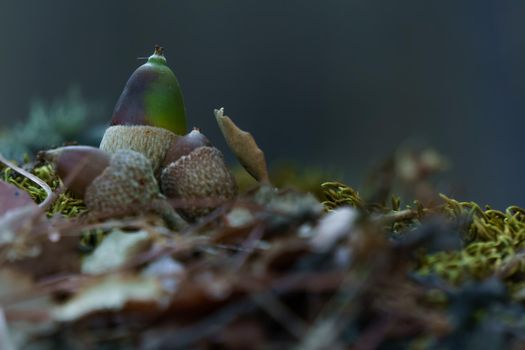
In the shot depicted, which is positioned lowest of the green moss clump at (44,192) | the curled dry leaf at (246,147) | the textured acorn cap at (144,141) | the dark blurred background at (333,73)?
the green moss clump at (44,192)

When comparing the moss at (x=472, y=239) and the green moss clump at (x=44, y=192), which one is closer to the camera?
the moss at (x=472, y=239)

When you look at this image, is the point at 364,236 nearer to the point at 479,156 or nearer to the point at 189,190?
the point at 189,190

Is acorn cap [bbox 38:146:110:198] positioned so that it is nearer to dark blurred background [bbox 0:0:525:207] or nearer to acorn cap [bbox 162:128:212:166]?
acorn cap [bbox 162:128:212:166]

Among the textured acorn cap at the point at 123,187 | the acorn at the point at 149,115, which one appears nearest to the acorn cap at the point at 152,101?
the acorn at the point at 149,115

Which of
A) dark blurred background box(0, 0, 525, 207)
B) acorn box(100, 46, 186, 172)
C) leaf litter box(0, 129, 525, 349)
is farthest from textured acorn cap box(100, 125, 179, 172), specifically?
dark blurred background box(0, 0, 525, 207)

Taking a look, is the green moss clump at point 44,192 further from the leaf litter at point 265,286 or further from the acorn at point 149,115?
the leaf litter at point 265,286

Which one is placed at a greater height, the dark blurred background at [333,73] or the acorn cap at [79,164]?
the dark blurred background at [333,73]

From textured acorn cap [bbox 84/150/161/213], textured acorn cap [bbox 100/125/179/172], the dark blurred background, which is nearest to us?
textured acorn cap [bbox 84/150/161/213]
